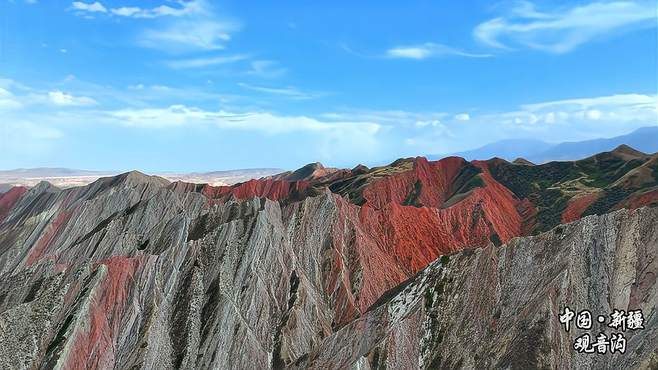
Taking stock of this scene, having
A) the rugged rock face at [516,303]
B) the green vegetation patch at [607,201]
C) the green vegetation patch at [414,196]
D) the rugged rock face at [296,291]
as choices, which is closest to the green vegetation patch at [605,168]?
the green vegetation patch at [607,201]

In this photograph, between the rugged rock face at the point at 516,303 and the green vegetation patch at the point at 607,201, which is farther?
the green vegetation patch at the point at 607,201

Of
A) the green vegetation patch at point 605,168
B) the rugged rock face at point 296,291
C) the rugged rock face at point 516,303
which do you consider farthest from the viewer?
the green vegetation patch at point 605,168

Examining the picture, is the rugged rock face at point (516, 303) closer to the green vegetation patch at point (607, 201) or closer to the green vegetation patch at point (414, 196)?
the green vegetation patch at point (607, 201)

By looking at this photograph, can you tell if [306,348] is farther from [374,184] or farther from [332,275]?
[374,184]

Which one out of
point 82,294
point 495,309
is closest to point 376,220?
point 495,309

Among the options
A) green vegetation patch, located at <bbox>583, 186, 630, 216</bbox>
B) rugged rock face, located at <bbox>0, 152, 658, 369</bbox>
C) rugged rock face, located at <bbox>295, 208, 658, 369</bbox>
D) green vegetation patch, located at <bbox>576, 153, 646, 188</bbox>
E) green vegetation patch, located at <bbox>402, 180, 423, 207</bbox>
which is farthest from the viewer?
green vegetation patch, located at <bbox>402, 180, 423, 207</bbox>

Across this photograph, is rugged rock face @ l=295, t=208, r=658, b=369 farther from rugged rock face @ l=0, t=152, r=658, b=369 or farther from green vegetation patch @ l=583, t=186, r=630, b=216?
green vegetation patch @ l=583, t=186, r=630, b=216

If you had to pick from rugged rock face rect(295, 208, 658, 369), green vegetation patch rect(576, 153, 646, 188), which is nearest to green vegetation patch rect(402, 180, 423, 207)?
Result: green vegetation patch rect(576, 153, 646, 188)

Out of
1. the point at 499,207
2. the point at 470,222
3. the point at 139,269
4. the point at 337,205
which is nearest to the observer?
the point at 139,269
